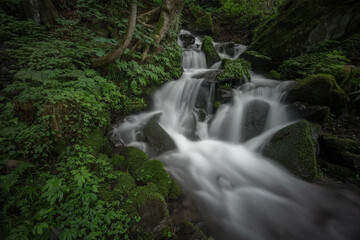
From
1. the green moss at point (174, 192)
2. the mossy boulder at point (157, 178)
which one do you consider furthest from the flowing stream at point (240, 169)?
the mossy boulder at point (157, 178)

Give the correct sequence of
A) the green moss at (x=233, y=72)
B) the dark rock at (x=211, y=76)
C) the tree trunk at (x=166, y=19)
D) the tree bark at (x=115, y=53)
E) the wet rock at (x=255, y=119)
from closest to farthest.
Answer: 1. the tree bark at (x=115, y=53)
2. the wet rock at (x=255, y=119)
3. the green moss at (x=233, y=72)
4. the dark rock at (x=211, y=76)
5. the tree trunk at (x=166, y=19)

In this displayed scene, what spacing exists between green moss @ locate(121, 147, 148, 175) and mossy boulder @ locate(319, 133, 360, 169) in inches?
183

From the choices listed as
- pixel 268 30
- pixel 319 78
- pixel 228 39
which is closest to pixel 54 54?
pixel 319 78

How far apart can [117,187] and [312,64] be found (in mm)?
8501

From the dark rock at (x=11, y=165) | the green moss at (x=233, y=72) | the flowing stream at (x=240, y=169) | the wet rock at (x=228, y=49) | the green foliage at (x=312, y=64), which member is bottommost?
the flowing stream at (x=240, y=169)

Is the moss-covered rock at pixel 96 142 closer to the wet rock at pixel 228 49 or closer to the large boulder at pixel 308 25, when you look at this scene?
the large boulder at pixel 308 25

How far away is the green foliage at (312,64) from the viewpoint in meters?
5.59

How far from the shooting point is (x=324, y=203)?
2996 millimetres

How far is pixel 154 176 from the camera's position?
2.69 meters

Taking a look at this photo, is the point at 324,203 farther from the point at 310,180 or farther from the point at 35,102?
the point at 35,102

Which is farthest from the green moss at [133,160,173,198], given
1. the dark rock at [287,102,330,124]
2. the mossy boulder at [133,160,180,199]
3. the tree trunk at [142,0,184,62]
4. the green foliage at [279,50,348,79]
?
the green foliage at [279,50,348,79]

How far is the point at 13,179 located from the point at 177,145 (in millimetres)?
3215

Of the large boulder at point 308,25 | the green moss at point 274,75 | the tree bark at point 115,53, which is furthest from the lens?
the green moss at point 274,75

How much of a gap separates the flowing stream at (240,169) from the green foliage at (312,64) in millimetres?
1127
